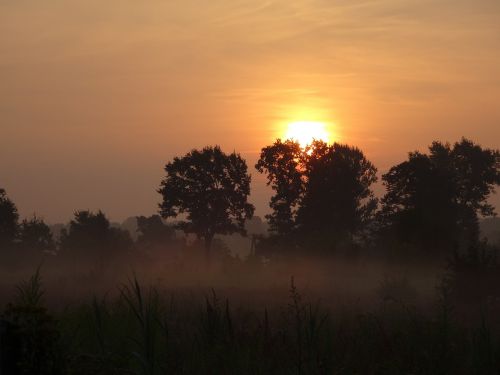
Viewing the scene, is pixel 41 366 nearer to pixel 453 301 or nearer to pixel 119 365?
pixel 119 365

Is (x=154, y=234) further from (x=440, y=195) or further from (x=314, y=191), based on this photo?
(x=440, y=195)

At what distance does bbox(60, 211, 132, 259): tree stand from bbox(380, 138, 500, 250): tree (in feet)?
71.7

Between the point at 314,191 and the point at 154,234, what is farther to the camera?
the point at 154,234

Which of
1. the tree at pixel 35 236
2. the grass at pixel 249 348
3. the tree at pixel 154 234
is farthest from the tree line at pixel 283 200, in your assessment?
the grass at pixel 249 348

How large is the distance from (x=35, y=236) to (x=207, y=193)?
14.7 meters

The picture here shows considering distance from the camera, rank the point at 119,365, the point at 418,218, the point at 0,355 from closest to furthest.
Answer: the point at 0,355
the point at 119,365
the point at 418,218

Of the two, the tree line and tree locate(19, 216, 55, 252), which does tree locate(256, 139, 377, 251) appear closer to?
the tree line

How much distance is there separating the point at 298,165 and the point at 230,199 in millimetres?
6638

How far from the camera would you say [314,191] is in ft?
204

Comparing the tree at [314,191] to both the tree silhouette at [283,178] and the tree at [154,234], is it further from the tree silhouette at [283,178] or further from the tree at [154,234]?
the tree at [154,234]

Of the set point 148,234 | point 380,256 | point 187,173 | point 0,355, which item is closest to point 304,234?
point 187,173

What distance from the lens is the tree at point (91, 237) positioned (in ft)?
192

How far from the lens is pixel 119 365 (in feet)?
32.3

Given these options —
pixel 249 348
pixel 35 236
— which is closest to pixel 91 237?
pixel 35 236
